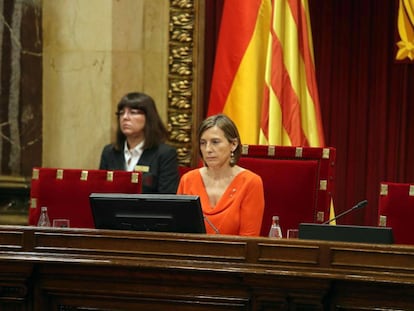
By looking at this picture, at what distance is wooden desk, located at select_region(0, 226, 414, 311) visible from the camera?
254 centimetres

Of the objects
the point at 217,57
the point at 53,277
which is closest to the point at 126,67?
the point at 217,57

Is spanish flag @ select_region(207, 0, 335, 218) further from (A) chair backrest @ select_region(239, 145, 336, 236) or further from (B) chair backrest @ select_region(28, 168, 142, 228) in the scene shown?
(B) chair backrest @ select_region(28, 168, 142, 228)

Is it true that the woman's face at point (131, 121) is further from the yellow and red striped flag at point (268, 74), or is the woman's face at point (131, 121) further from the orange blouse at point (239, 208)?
the orange blouse at point (239, 208)

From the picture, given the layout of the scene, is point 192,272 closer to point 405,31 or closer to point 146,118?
point 146,118

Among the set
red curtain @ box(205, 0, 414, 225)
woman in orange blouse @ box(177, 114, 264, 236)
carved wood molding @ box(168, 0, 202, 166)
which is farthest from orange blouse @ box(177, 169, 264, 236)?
red curtain @ box(205, 0, 414, 225)

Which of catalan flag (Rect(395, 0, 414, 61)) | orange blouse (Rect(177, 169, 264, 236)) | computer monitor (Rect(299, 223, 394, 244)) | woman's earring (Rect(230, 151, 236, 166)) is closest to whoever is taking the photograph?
computer monitor (Rect(299, 223, 394, 244))

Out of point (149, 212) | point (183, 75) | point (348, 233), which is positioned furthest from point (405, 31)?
point (149, 212)

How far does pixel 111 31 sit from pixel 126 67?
219 mm

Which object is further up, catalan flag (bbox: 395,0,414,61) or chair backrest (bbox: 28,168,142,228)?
catalan flag (bbox: 395,0,414,61)

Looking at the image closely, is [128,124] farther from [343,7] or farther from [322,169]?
[343,7]

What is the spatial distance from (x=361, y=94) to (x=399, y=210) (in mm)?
1757

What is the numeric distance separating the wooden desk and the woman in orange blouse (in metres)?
0.76

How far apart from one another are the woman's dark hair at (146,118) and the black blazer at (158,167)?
38mm

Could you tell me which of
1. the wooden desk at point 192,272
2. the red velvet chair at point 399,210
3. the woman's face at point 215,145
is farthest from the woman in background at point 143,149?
the wooden desk at point 192,272
